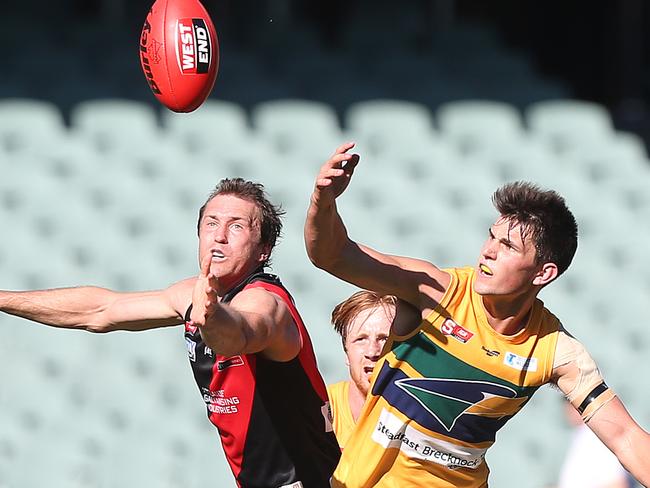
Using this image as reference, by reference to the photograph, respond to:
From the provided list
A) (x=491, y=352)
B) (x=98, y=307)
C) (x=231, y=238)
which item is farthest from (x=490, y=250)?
(x=98, y=307)

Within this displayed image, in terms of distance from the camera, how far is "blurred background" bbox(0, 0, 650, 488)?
24.4 ft

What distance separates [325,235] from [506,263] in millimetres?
677

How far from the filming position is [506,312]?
3967mm

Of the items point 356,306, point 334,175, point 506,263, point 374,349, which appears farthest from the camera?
point 356,306

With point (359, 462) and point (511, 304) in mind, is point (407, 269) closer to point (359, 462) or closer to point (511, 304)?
point (511, 304)

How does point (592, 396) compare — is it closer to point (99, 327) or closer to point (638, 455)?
point (638, 455)

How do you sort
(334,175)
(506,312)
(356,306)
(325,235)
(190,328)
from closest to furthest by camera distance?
(334,175)
(325,235)
(506,312)
(190,328)
(356,306)

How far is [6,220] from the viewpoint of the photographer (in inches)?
317

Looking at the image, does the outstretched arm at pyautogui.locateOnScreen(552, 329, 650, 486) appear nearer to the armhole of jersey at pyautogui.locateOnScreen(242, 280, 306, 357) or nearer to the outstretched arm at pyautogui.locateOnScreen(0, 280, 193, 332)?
the armhole of jersey at pyautogui.locateOnScreen(242, 280, 306, 357)

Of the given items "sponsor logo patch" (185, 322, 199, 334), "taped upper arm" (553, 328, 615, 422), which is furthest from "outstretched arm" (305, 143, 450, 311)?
"sponsor logo patch" (185, 322, 199, 334)

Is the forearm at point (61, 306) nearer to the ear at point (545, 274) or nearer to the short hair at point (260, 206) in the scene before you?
the short hair at point (260, 206)

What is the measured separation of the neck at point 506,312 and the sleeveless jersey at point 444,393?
0.03 meters

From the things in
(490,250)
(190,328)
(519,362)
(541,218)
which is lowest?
(190,328)

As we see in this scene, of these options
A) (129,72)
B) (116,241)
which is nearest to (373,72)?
(129,72)
